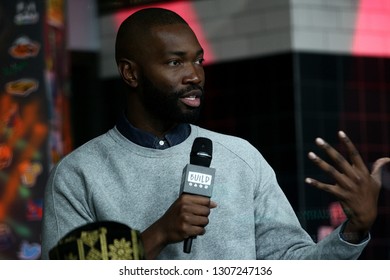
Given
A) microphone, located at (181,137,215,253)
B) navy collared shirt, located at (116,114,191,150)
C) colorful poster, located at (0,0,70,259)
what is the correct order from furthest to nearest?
colorful poster, located at (0,0,70,259), navy collared shirt, located at (116,114,191,150), microphone, located at (181,137,215,253)

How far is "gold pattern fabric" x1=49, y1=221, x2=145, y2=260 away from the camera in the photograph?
2.24m

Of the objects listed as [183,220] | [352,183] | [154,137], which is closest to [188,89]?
[154,137]

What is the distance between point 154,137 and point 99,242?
1.40ft

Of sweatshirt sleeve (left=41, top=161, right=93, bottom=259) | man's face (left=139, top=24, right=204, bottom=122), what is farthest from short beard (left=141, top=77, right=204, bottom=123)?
sweatshirt sleeve (left=41, top=161, right=93, bottom=259)

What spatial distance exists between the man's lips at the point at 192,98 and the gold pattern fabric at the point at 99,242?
1.37 ft

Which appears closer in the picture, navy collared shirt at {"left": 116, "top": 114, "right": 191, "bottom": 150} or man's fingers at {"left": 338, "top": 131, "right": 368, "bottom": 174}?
man's fingers at {"left": 338, "top": 131, "right": 368, "bottom": 174}

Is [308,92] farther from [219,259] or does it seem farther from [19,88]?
[219,259]

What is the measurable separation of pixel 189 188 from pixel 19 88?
2.36m

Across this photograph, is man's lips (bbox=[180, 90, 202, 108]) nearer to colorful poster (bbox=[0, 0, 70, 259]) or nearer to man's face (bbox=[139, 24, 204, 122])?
man's face (bbox=[139, 24, 204, 122])

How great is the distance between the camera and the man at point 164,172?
8.38ft

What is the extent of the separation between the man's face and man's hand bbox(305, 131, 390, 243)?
1.34ft

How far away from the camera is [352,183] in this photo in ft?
7.55

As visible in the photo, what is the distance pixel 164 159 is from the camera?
262cm
